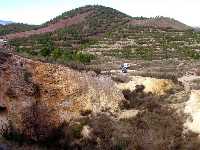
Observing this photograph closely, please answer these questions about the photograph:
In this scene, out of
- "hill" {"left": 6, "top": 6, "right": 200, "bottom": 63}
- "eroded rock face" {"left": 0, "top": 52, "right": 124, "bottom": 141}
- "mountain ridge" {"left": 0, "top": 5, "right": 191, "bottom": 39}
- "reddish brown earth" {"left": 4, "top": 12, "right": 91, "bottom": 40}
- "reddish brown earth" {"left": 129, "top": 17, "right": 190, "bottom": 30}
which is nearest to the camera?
"eroded rock face" {"left": 0, "top": 52, "right": 124, "bottom": 141}

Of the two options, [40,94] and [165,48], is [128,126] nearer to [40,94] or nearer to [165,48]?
[40,94]

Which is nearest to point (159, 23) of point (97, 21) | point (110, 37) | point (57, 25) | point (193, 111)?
point (97, 21)

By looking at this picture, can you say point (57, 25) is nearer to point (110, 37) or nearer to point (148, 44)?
point (110, 37)

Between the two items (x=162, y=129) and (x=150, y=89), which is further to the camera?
(x=150, y=89)

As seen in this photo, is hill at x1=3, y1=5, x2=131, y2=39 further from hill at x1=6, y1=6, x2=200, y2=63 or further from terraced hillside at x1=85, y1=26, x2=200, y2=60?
terraced hillside at x1=85, y1=26, x2=200, y2=60

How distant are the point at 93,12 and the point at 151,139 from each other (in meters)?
90.2

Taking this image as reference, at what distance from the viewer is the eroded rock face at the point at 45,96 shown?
78.7ft

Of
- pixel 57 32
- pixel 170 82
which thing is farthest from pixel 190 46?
pixel 170 82

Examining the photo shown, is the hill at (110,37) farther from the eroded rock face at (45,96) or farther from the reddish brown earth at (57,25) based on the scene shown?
the eroded rock face at (45,96)

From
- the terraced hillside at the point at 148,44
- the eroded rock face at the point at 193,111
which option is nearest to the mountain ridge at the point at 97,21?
the terraced hillside at the point at 148,44

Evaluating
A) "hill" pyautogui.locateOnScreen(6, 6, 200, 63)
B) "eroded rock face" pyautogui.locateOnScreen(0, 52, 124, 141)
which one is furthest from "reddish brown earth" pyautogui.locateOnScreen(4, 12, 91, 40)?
"eroded rock face" pyautogui.locateOnScreen(0, 52, 124, 141)

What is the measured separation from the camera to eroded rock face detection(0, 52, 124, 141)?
24.0m

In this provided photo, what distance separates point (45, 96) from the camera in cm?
2516

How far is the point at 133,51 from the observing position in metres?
75.9
